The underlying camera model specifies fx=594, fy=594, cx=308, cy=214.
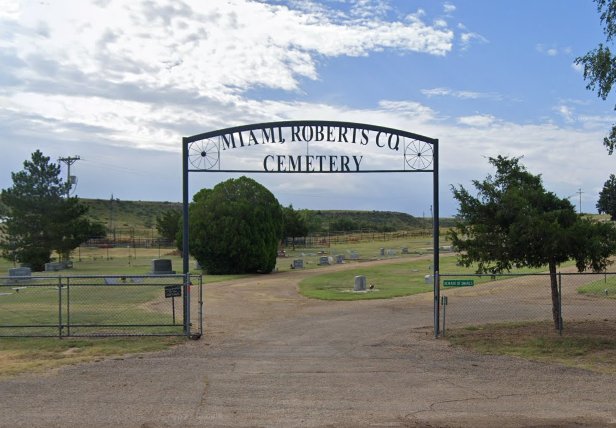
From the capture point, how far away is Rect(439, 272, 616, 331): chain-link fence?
658 inches

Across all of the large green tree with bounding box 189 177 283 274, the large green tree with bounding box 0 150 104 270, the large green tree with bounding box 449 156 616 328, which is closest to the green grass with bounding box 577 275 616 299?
the large green tree with bounding box 449 156 616 328

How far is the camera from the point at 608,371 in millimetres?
10633

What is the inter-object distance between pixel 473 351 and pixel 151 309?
11.8 meters

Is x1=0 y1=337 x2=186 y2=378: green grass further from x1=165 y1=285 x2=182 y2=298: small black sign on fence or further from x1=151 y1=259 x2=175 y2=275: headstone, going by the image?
x1=151 y1=259 x2=175 y2=275: headstone

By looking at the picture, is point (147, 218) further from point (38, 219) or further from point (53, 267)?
point (53, 267)

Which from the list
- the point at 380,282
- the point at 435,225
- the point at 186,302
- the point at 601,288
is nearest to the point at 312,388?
the point at 186,302

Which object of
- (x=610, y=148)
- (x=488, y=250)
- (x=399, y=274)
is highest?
(x=610, y=148)

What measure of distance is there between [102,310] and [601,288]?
19185mm

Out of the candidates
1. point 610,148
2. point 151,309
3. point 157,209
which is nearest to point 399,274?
point 151,309

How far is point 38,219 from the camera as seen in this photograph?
48594 mm

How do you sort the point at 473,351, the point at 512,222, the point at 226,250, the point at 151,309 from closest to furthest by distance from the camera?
the point at 473,351 < the point at 512,222 < the point at 151,309 < the point at 226,250

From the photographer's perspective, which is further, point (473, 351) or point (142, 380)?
point (473, 351)

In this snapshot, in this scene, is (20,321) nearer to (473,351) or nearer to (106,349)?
(106,349)

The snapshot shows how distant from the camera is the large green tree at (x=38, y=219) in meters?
48.0
